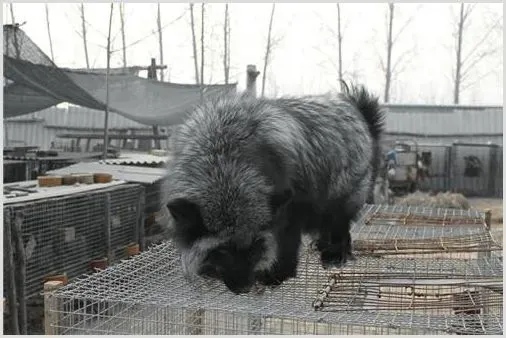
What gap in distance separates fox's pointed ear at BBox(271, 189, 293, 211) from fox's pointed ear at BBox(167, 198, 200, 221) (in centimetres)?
33

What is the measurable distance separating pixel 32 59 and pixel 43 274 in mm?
2847

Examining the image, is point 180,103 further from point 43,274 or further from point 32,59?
point 43,274

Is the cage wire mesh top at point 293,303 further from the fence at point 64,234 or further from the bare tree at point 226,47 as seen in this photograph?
the bare tree at point 226,47

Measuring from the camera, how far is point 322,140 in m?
3.29

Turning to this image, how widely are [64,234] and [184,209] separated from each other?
286 cm

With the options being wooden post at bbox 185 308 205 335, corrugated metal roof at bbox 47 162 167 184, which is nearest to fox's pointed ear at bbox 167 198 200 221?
wooden post at bbox 185 308 205 335

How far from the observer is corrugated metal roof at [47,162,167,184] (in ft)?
20.8

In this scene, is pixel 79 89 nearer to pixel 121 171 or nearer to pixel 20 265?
pixel 121 171

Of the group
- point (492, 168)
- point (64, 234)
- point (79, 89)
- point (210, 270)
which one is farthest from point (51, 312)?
point (492, 168)

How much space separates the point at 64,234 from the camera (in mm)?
5082

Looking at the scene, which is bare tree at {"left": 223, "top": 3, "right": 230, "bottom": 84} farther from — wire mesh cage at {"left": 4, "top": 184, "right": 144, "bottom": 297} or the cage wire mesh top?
the cage wire mesh top

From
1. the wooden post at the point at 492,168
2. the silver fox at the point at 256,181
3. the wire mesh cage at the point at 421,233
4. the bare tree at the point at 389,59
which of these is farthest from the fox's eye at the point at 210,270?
the wooden post at the point at 492,168

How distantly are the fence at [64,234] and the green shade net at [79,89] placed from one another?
1.41m

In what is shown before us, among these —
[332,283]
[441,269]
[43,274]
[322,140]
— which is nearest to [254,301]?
[332,283]
